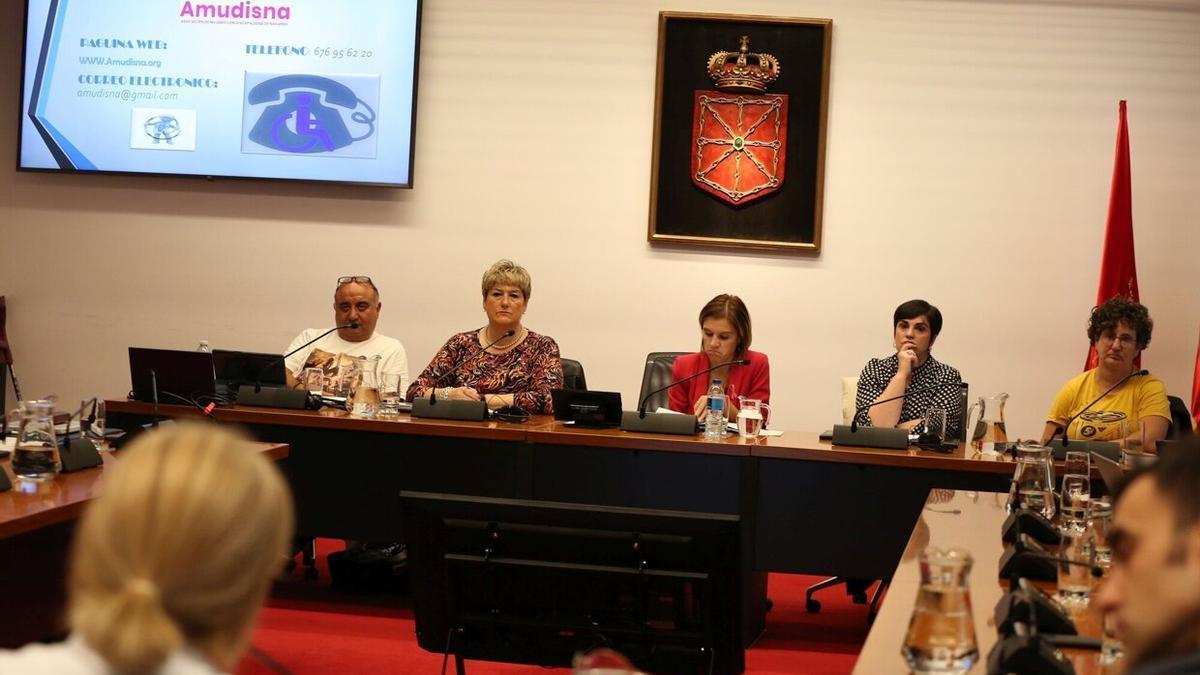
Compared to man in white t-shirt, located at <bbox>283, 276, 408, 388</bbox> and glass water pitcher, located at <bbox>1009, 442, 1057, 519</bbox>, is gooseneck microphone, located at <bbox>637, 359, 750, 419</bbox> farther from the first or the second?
glass water pitcher, located at <bbox>1009, 442, 1057, 519</bbox>

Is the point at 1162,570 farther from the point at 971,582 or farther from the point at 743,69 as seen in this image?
the point at 743,69

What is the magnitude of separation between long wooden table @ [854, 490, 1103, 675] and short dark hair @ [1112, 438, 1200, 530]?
20.0 inches

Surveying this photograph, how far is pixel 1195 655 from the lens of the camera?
3.10 feet

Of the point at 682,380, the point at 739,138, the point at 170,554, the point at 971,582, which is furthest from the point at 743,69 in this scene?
the point at 170,554

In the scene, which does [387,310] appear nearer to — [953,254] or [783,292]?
[783,292]

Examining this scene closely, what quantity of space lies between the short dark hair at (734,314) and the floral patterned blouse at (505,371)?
25.3 inches

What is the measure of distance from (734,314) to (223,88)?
290cm

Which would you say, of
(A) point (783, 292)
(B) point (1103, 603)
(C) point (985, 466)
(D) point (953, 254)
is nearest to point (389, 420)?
(C) point (985, 466)

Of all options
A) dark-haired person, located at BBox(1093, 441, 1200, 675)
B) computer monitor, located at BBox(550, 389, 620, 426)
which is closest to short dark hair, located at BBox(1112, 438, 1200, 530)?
dark-haired person, located at BBox(1093, 441, 1200, 675)

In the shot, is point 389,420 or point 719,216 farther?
point 719,216

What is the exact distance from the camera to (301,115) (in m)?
6.08

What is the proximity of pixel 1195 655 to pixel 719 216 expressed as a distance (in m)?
5.08

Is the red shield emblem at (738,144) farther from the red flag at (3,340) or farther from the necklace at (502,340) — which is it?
the red flag at (3,340)

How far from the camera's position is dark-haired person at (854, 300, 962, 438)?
15.3ft
